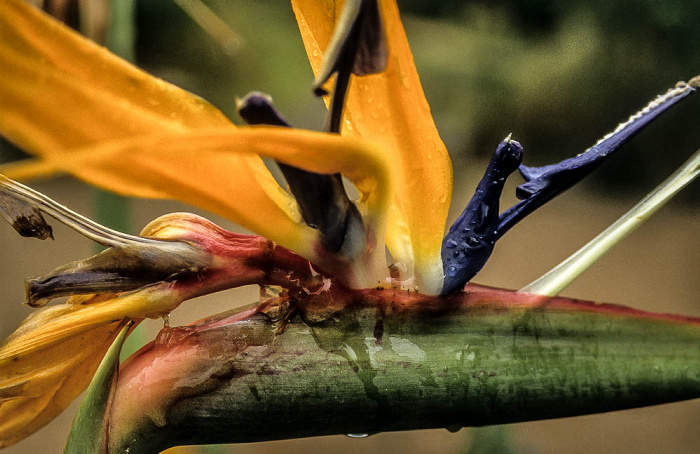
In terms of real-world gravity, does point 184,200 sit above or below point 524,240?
below

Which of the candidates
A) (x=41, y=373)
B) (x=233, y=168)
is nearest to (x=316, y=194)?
(x=233, y=168)

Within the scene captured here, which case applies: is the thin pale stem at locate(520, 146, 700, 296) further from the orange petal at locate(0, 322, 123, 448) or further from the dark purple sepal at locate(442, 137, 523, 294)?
the orange petal at locate(0, 322, 123, 448)

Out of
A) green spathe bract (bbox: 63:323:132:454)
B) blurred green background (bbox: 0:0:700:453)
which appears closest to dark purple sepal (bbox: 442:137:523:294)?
green spathe bract (bbox: 63:323:132:454)

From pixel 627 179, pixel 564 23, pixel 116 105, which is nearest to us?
pixel 116 105

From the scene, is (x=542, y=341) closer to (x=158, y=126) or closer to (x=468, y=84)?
(x=158, y=126)

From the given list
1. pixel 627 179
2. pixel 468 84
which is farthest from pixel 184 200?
pixel 627 179

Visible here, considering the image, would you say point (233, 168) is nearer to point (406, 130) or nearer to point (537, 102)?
point (406, 130)
